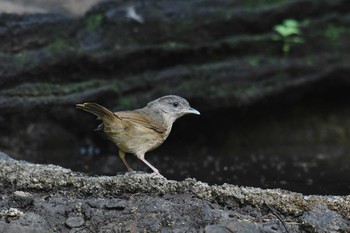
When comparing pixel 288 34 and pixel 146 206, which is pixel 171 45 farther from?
pixel 146 206

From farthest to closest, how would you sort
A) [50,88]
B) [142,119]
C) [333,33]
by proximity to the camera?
[333,33] → [50,88] → [142,119]

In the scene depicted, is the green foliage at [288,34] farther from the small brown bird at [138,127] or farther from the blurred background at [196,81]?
the small brown bird at [138,127]

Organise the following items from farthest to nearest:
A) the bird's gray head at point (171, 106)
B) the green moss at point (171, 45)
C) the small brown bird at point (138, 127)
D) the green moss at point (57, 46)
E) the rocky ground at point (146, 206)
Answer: the green moss at point (171, 45)
the green moss at point (57, 46)
the bird's gray head at point (171, 106)
the small brown bird at point (138, 127)
the rocky ground at point (146, 206)

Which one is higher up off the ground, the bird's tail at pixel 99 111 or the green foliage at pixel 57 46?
the bird's tail at pixel 99 111

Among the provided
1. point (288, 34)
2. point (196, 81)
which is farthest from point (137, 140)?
point (288, 34)

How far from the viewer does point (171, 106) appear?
19.0ft

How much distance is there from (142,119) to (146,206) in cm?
136

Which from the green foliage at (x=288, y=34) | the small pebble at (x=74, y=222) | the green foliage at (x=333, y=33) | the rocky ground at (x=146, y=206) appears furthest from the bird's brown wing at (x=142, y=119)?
the green foliage at (x=333, y=33)

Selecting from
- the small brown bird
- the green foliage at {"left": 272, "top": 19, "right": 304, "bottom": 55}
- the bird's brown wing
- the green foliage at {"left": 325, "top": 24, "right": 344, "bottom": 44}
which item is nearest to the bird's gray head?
the small brown bird

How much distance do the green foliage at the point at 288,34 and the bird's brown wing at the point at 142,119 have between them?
111 inches

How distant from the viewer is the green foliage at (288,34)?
774cm

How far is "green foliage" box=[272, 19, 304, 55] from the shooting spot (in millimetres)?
7738

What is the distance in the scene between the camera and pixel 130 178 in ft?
13.9

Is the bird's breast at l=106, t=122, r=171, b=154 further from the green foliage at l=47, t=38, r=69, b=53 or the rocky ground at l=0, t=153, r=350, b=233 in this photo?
the green foliage at l=47, t=38, r=69, b=53
